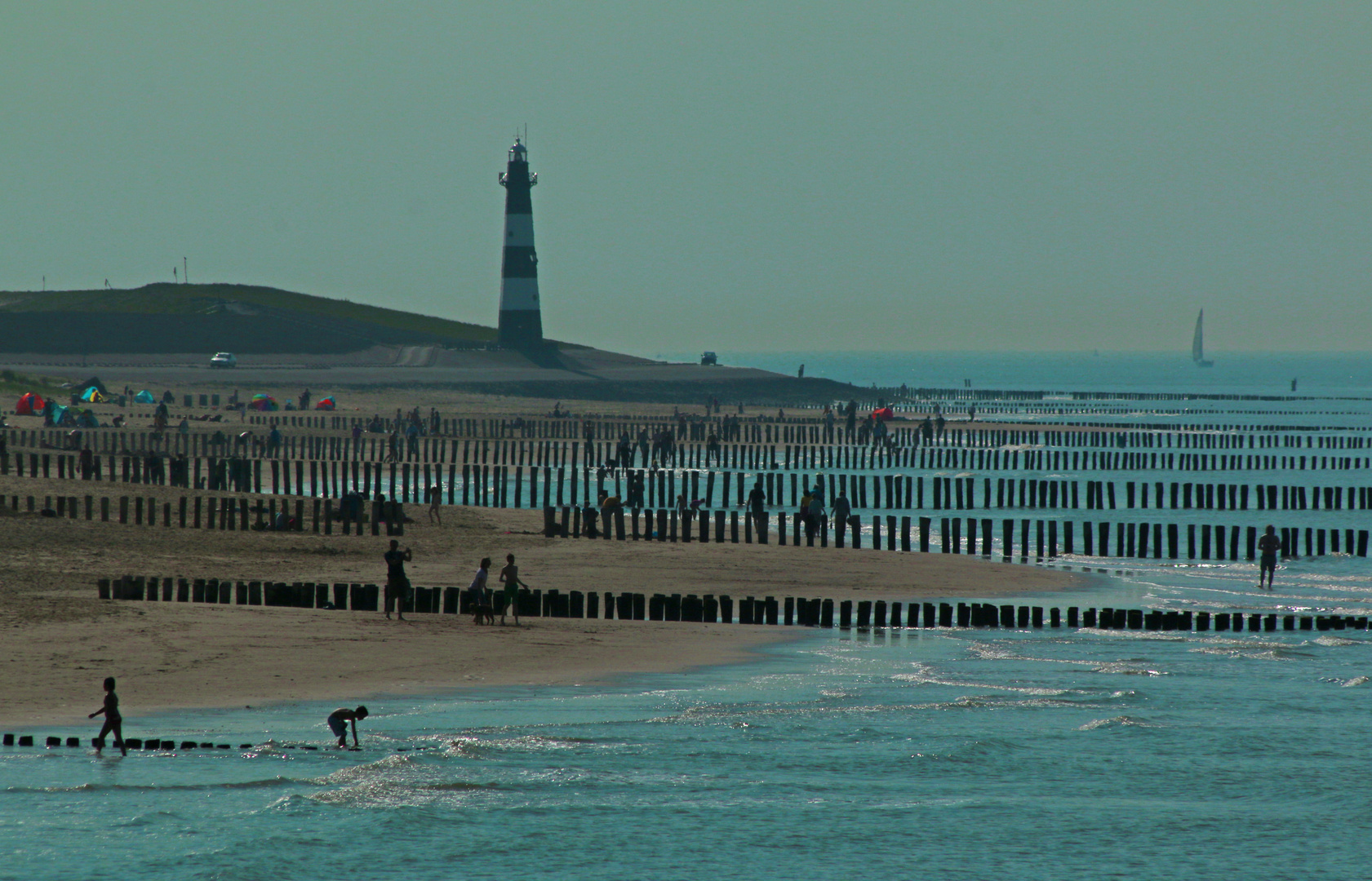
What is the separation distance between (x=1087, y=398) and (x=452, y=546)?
121 metres

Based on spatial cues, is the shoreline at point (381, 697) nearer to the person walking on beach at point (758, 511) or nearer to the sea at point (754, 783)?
the sea at point (754, 783)

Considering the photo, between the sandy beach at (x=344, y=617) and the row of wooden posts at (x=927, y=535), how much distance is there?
79 cm

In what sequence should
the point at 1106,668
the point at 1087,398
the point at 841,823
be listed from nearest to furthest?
the point at 841,823
the point at 1106,668
the point at 1087,398

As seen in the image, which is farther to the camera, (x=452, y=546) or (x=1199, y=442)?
(x=1199, y=442)

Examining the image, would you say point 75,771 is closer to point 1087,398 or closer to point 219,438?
point 219,438

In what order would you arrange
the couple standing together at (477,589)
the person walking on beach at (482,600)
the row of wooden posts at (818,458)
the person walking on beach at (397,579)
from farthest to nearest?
the row of wooden posts at (818,458) → the person walking on beach at (482,600) → the couple standing together at (477,589) → the person walking on beach at (397,579)

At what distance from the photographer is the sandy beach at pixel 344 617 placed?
2059 centimetres

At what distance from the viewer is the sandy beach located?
2059 cm

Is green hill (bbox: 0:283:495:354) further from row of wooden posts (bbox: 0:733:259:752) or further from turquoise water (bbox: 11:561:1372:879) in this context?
row of wooden posts (bbox: 0:733:259:752)

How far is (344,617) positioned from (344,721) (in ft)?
22.9

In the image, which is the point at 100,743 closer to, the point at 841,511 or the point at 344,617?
the point at 344,617

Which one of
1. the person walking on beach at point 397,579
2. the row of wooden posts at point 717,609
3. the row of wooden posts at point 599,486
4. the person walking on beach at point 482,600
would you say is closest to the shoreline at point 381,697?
the row of wooden posts at point 717,609

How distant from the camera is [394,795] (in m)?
17.5

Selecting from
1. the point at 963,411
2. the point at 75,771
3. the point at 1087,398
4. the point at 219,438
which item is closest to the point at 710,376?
the point at 963,411
